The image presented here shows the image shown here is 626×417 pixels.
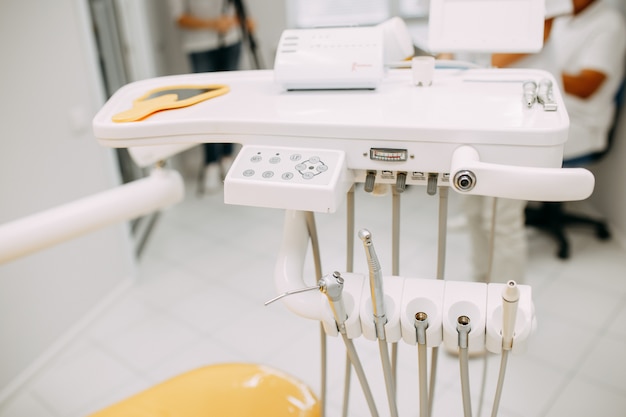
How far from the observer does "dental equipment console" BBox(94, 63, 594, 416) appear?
970 mm

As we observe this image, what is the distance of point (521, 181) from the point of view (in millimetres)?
905

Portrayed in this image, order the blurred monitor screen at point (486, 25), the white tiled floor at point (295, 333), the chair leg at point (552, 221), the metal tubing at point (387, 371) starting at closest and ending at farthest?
the metal tubing at point (387, 371) < the blurred monitor screen at point (486, 25) < the white tiled floor at point (295, 333) < the chair leg at point (552, 221)

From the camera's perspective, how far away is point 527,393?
2092 millimetres

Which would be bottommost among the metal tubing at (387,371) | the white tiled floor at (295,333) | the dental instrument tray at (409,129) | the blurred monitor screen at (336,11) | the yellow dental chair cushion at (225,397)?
the white tiled floor at (295,333)

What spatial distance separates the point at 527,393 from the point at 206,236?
192 centimetres

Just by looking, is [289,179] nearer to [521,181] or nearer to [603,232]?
[521,181]

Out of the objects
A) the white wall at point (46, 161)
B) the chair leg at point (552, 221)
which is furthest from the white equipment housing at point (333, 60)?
the chair leg at point (552, 221)

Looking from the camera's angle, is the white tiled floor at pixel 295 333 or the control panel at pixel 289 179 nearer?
the control panel at pixel 289 179

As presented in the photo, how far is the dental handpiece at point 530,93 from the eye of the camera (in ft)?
3.57

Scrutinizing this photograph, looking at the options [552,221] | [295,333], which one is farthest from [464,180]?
[552,221]

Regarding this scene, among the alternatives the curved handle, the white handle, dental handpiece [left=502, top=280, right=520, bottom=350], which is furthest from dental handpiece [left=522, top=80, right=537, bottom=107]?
the white handle

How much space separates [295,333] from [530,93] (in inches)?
64.8

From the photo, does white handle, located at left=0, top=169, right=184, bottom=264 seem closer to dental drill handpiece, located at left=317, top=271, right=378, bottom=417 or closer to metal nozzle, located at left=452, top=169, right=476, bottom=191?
dental drill handpiece, located at left=317, top=271, right=378, bottom=417

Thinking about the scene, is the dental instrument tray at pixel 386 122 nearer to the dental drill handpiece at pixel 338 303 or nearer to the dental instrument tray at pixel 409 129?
the dental instrument tray at pixel 409 129
